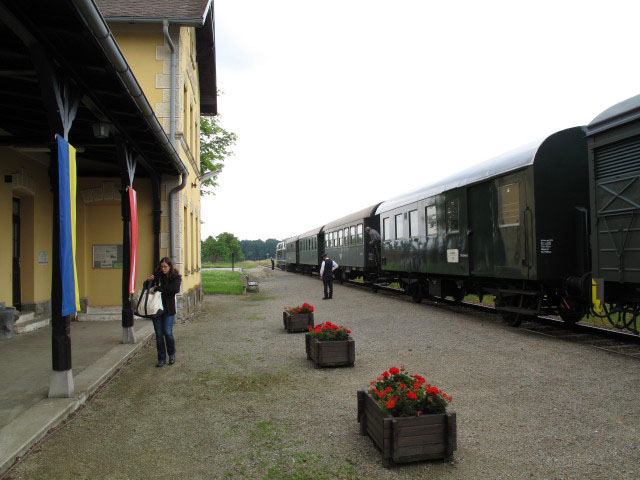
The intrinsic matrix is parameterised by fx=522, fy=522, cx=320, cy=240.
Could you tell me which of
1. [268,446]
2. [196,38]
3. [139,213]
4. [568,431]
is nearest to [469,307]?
[139,213]

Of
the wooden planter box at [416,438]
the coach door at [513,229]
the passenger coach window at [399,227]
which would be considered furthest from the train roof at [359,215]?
the wooden planter box at [416,438]

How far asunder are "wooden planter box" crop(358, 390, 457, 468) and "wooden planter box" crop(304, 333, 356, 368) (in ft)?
10.1

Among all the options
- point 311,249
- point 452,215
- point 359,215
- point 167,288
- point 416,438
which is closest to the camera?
point 416,438

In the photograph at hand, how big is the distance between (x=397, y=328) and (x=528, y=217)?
3410mm

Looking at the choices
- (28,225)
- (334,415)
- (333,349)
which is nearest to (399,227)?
(333,349)

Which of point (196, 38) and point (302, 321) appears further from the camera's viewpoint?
point (196, 38)

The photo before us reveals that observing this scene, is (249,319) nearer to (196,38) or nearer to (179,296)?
(179,296)

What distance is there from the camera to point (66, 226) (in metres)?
5.30

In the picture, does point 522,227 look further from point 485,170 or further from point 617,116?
point 617,116

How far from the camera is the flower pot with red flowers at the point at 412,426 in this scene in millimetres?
3812

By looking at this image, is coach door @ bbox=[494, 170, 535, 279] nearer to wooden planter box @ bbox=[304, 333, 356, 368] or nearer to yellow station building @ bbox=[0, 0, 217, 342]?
wooden planter box @ bbox=[304, 333, 356, 368]

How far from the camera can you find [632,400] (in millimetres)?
5266

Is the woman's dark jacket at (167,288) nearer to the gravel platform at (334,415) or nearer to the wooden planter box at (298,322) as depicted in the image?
the gravel platform at (334,415)

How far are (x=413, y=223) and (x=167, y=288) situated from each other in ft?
28.7
